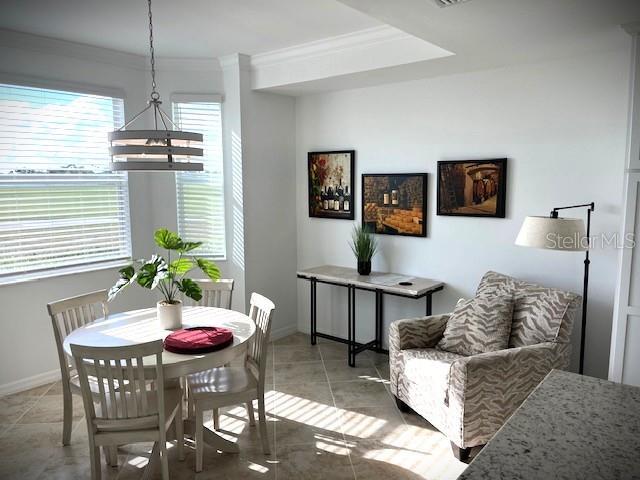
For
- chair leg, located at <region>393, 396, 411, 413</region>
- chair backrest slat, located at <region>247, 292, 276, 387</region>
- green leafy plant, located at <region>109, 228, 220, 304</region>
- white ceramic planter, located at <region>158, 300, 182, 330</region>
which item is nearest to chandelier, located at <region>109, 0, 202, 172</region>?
green leafy plant, located at <region>109, 228, 220, 304</region>

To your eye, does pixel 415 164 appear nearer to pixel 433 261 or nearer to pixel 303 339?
pixel 433 261

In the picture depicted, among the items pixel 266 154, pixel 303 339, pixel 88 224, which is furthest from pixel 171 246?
pixel 303 339

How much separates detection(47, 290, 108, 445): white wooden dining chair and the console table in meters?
1.88

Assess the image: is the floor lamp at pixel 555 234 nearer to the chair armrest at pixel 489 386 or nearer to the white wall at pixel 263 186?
the chair armrest at pixel 489 386

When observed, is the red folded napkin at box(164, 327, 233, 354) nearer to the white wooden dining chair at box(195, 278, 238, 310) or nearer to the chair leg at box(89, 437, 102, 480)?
the chair leg at box(89, 437, 102, 480)

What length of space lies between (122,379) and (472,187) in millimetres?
2935

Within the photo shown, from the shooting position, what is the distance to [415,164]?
14.3ft

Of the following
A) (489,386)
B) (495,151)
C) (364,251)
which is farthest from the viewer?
(364,251)

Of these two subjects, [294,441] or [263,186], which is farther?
[263,186]

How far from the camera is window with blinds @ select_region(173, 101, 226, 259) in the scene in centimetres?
466

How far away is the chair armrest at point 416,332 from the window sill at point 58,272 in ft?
8.38

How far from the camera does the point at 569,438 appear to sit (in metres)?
1.23

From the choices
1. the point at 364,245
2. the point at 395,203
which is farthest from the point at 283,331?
the point at 395,203

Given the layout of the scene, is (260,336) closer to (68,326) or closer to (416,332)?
(416,332)
